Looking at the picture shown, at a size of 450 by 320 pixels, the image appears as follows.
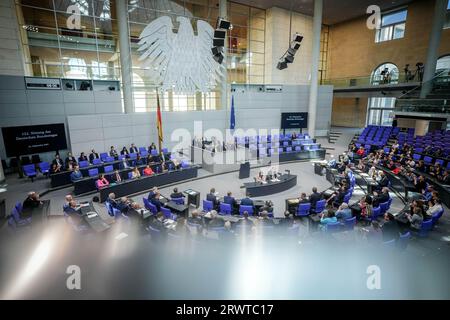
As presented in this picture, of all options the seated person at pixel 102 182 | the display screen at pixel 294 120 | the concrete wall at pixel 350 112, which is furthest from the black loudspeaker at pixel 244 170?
the concrete wall at pixel 350 112

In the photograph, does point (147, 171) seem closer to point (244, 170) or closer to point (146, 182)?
point (146, 182)

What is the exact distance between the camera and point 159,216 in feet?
22.0

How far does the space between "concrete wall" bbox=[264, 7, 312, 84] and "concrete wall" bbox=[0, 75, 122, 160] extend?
1199cm

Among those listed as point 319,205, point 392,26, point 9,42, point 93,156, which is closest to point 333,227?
point 319,205

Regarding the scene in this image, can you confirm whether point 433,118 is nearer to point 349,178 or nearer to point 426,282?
point 349,178

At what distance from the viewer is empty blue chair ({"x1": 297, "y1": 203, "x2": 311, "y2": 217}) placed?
25.6 feet

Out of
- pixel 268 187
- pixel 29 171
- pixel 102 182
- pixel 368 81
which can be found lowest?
pixel 268 187

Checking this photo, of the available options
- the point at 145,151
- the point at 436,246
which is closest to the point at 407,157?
the point at 436,246

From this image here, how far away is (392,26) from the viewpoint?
21.3 metres

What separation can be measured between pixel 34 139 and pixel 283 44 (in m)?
18.0

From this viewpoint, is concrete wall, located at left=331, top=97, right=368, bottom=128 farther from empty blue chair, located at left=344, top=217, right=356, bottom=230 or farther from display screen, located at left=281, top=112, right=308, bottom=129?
empty blue chair, located at left=344, top=217, right=356, bottom=230

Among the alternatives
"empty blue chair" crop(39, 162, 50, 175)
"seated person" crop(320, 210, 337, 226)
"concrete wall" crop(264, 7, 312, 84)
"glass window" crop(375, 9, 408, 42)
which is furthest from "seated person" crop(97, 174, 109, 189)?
"glass window" crop(375, 9, 408, 42)

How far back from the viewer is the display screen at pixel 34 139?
11796mm
